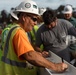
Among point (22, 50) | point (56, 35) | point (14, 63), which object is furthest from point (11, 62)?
point (56, 35)

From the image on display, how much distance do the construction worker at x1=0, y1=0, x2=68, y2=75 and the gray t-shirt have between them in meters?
2.47

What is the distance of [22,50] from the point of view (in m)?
2.78

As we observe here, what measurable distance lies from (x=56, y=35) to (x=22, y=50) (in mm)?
2837

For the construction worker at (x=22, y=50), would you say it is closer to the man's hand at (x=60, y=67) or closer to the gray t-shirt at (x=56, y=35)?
the man's hand at (x=60, y=67)

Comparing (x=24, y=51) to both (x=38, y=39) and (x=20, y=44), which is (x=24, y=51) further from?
(x=38, y=39)

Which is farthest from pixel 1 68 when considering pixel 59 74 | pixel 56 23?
pixel 56 23

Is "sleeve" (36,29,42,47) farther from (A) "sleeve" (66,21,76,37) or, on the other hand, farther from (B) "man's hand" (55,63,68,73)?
(B) "man's hand" (55,63,68,73)

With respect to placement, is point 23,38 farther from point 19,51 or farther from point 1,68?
point 1,68

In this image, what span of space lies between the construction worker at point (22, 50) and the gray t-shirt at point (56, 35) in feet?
8.10

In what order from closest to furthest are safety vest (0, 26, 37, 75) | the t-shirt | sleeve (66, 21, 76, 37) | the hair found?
the t-shirt
safety vest (0, 26, 37, 75)
the hair
sleeve (66, 21, 76, 37)

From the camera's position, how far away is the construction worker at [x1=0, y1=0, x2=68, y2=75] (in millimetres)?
2797

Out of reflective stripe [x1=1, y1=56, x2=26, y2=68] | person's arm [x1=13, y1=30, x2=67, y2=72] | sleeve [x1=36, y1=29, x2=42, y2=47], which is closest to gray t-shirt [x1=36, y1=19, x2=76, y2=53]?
sleeve [x1=36, y1=29, x2=42, y2=47]

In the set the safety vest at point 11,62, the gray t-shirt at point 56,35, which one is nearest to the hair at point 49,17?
the gray t-shirt at point 56,35

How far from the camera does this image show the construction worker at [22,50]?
2797 mm
